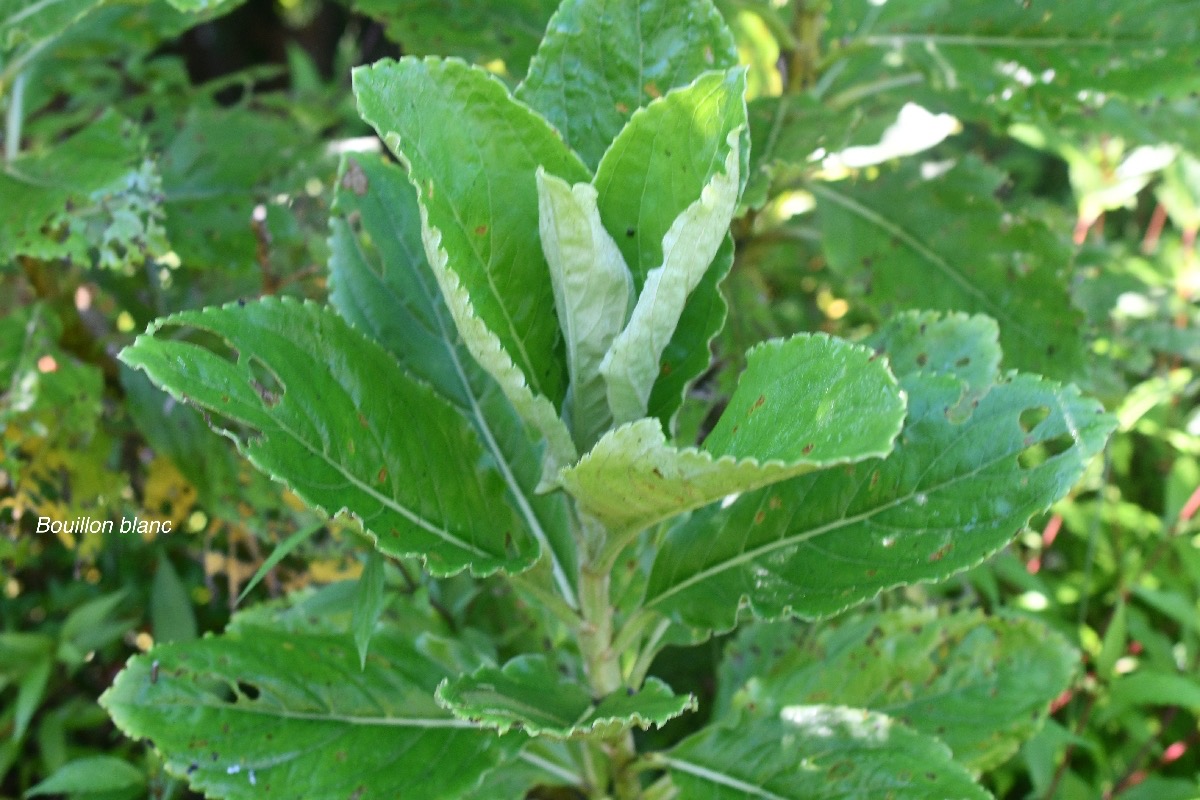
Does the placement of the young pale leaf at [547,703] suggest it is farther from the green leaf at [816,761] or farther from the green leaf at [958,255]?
the green leaf at [958,255]

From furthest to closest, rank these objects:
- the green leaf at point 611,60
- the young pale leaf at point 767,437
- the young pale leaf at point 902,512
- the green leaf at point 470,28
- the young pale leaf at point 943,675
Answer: the green leaf at point 470,28 < the young pale leaf at point 943,675 < the green leaf at point 611,60 < the young pale leaf at point 902,512 < the young pale leaf at point 767,437

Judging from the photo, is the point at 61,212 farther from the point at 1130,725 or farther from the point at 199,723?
the point at 1130,725

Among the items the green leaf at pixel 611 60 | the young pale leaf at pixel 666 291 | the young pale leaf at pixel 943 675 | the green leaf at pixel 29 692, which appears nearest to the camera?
the young pale leaf at pixel 666 291

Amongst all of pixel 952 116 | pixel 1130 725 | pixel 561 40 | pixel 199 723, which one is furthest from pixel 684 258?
pixel 1130 725

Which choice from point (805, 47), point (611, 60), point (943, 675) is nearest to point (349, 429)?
point (611, 60)

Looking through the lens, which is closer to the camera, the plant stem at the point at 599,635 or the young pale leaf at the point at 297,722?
the young pale leaf at the point at 297,722

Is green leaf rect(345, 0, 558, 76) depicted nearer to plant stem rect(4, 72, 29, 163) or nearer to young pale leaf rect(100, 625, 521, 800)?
plant stem rect(4, 72, 29, 163)

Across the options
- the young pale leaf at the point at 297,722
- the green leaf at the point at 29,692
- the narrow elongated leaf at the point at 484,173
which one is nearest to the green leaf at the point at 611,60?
the narrow elongated leaf at the point at 484,173
